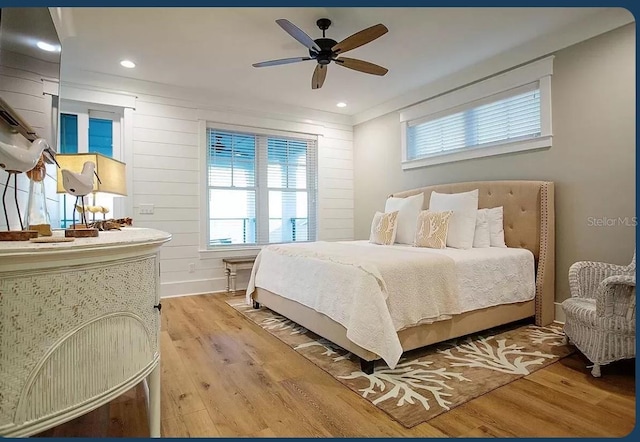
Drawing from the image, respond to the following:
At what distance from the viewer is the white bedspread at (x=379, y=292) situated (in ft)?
7.11

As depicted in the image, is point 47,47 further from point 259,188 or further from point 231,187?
point 259,188

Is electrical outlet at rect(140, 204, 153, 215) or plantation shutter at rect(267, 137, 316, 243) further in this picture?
plantation shutter at rect(267, 137, 316, 243)

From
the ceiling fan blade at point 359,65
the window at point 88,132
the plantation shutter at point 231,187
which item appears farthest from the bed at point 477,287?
the window at point 88,132

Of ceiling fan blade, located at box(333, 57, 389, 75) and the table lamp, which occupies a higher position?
ceiling fan blade, located at box(333, 57, 389, 75)

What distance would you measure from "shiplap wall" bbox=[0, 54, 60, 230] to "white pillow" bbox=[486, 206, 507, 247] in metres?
3.65

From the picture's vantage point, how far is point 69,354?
3.41ft

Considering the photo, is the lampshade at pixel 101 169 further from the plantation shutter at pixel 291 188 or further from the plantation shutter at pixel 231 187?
the plantation shutter at pixel 291 188

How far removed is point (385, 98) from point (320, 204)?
183 cm

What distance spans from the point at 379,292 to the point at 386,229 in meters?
1.82

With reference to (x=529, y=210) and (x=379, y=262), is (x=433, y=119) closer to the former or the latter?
(x=529, y=210)

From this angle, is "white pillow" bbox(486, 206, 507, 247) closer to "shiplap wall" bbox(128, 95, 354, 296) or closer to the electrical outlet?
"shiplap wall" bbox(128, 95, 354, 296)

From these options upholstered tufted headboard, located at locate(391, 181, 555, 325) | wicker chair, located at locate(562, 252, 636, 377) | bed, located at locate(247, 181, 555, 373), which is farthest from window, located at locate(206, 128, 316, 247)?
wicker chair, located at locate(562, 252, 636, 377)

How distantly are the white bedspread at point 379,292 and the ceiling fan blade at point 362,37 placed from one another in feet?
5.38

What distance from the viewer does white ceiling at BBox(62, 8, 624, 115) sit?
9.36ft
